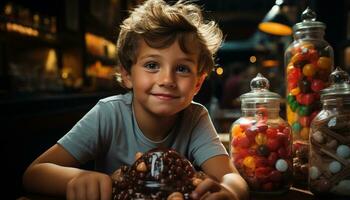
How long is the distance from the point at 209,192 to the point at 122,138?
481mm

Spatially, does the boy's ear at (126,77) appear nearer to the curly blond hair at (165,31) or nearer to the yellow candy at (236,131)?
the curly blond hair at (165,31)

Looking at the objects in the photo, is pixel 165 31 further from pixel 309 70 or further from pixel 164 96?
pixel 309 70

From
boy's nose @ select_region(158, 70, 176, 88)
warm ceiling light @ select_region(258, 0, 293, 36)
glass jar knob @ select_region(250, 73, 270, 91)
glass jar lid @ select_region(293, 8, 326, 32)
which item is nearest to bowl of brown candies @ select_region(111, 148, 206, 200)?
boy's nose @ select_region(158, 70, 176, 88)

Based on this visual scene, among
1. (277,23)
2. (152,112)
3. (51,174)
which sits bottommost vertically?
(51,174)

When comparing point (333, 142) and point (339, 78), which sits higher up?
point (339, 78)

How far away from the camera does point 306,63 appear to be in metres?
1.07

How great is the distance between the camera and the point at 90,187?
69 centimetres

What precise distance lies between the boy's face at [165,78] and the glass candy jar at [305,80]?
305 mm

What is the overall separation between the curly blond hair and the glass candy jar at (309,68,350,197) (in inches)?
13.1

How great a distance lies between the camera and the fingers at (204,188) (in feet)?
2.02

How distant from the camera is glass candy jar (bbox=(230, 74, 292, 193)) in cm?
92

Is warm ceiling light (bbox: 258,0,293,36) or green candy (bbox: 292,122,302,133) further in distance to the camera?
warm ceiling light (bbox: 258,0,293,36)

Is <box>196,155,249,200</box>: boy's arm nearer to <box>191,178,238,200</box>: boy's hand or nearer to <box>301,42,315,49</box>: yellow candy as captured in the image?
<box>191,178,238,200</box>: boy's hand

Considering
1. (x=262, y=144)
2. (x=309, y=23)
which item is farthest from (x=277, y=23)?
(x=262, y=144)
